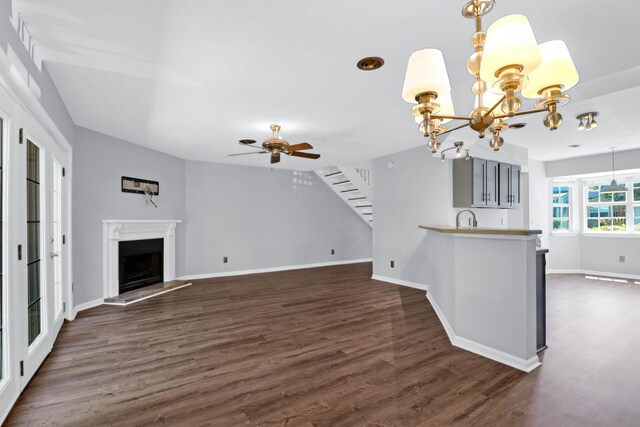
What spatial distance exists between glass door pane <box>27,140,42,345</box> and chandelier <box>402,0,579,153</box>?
294cm

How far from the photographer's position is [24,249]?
2207 mm

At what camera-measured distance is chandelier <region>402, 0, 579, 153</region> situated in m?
1.28

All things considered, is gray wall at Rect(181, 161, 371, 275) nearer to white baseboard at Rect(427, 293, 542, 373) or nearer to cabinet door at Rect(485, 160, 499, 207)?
cabinet door at Rect(485, 160, 499, 207)

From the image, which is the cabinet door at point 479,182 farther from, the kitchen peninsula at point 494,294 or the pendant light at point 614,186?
the pendant light at point 614,186

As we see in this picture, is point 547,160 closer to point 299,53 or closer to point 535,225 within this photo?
point 535,225

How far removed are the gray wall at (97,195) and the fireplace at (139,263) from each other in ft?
1.43

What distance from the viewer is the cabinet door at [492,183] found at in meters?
5.26

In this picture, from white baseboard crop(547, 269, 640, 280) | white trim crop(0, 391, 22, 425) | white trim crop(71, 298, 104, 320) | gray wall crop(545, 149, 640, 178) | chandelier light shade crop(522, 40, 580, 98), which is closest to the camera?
chandelier light shade crop(522, 40, 580, 98)

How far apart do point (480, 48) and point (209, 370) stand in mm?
2935

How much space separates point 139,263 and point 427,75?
5738 mm

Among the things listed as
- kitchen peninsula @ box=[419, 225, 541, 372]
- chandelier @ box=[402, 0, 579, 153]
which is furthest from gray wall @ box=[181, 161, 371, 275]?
chandelier @ box=[402, 0, 579, 153]

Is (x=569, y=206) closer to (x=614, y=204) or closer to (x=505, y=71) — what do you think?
(x=614, y=204)

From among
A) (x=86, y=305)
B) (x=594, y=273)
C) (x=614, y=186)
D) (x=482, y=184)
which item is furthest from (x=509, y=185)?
(x=86, y=305)

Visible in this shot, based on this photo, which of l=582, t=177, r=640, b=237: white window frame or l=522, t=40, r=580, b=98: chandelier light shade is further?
l=582, t=177, r=640, b=237: white window frame
